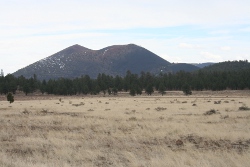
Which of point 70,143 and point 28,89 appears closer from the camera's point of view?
point 70,143

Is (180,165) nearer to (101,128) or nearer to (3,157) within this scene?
(3,157)

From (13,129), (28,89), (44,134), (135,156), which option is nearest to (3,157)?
(135,156)

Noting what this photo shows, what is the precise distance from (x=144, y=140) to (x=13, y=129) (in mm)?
9115

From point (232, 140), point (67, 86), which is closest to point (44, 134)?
point (232, 140)

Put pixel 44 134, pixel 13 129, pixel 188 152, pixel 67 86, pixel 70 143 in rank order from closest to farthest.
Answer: pixel 188 152, pixel 70 143, pixel 44 134, pixel 13 129, pixel 67 86

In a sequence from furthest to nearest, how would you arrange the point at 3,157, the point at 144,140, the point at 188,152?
the point at 144,140, the point at 188,152, the point at 3,157

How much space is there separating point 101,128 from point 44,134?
3.84 metres

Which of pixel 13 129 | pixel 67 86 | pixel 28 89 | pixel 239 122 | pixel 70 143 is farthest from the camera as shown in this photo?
pixel 67 86

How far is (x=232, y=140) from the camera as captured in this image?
14797mm

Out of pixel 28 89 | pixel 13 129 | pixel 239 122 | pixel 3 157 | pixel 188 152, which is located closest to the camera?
pixel 3 157

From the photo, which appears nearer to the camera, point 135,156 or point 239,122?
point 135,156

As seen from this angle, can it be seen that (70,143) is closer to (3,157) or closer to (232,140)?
(3,157)

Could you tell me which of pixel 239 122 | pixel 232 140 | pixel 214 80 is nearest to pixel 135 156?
pixel 232 140

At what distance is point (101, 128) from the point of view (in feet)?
64.0
